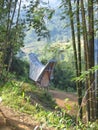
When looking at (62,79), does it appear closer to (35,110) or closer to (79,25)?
(35,110)

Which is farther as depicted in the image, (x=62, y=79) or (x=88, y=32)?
(x=62, y=79)

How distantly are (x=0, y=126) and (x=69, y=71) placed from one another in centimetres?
2150

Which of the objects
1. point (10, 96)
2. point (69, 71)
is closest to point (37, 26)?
point (10, 96)

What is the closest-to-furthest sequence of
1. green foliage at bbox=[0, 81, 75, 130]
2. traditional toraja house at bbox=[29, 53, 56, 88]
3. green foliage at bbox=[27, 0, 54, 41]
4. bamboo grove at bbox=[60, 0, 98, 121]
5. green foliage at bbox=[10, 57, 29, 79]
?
green foliage at bbox=[0, 81, 75, 130], bamboo grove at bbox=[60, 0, 98, 121], green foliage at bbox=[27, 0, 54, 41], traditional toraja house at bbox=[29, 53, 56, 88], green foliage at bbox=[10, 57, 29, 79]

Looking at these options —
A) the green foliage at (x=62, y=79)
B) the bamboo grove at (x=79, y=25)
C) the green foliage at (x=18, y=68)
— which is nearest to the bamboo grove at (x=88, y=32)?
the bamboo grove at (x=79, y=25)

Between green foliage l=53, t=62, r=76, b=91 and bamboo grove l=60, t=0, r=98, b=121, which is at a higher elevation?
bamboo grove l=60, t=0, r=98, b=121

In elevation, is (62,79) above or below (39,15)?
below

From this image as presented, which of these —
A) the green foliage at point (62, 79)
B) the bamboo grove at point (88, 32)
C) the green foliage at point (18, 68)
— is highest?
the bamboo grove at point (88, 32)

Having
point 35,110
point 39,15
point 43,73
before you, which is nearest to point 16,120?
point 35,110

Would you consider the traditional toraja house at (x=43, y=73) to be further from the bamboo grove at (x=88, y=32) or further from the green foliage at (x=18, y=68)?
the bamboo grove at (x=88, y=32)

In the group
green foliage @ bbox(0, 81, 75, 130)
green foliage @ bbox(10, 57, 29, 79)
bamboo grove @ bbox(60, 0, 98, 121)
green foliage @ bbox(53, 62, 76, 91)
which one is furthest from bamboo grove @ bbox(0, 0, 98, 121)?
green foliage @ bbox(53, 62, 76, 91)

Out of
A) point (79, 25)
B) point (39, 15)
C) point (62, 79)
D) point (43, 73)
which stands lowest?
point (62, 79)

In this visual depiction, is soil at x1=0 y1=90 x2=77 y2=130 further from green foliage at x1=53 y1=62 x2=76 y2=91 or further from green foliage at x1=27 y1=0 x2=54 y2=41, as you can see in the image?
green foliage at x1=53 y1=62 x2=76 y2=91

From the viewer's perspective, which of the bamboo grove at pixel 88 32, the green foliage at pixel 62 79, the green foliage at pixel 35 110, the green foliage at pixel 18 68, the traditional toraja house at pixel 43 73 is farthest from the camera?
the green foliage at pixel 62 79
